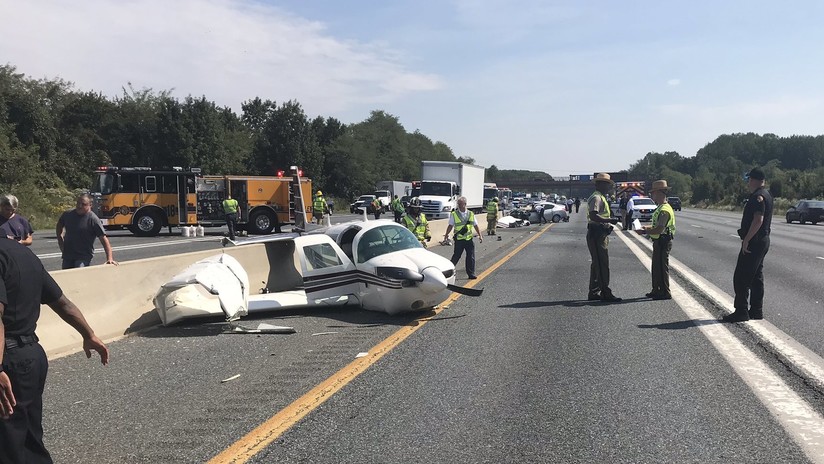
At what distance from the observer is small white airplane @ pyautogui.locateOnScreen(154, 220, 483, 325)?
8317 mm

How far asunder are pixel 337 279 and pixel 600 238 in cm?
408

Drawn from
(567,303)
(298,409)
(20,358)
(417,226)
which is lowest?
(567,303)

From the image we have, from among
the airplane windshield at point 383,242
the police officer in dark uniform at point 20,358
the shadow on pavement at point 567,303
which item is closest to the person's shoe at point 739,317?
the shadow on pavement at point 567,303

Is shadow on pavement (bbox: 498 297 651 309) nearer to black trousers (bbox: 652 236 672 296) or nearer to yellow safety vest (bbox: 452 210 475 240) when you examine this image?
black trousers (bbox: 652 236 672 296)

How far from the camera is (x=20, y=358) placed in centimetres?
302

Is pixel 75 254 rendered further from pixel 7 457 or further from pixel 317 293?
pixel 7 457

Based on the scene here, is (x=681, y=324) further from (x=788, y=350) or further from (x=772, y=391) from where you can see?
(x=772, y=391)

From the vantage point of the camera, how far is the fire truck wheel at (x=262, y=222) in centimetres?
2950

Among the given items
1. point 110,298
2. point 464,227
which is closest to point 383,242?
point 110,298

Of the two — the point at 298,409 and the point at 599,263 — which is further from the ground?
the point at 599,263

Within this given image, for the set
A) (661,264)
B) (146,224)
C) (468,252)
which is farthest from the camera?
(146,224)

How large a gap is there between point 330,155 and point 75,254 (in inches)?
3010

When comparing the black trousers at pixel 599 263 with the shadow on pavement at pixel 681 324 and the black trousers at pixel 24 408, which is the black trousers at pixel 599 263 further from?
the black trousers at pixel 24 408

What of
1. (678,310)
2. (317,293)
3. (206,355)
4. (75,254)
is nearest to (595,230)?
(678,310)
